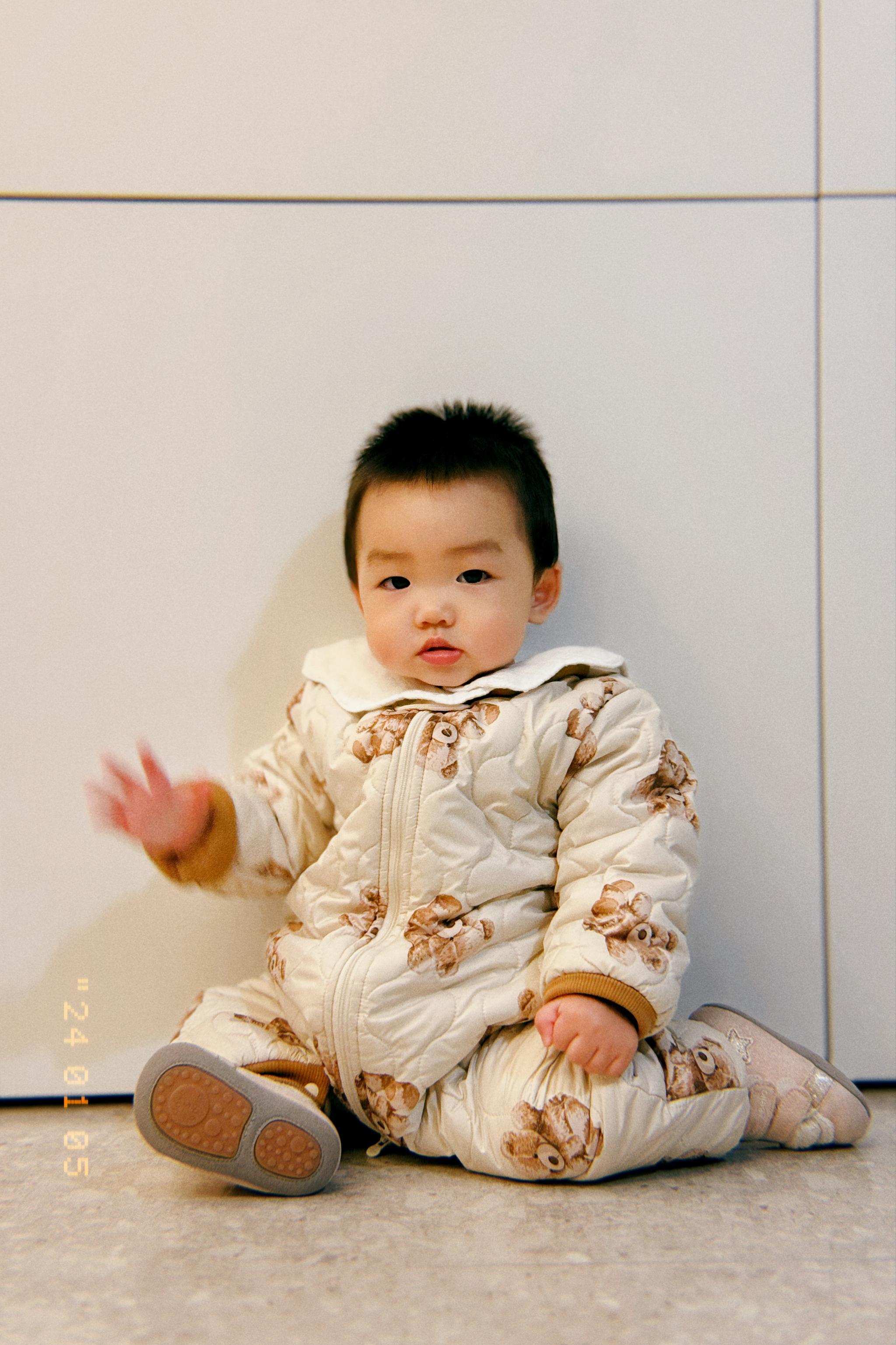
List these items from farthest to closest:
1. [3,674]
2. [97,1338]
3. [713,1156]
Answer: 1. [3,674]
2. [713,1156]
3. [97,1338]

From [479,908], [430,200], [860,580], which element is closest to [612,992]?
[479,908]

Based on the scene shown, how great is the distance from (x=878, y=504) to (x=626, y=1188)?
666 mm

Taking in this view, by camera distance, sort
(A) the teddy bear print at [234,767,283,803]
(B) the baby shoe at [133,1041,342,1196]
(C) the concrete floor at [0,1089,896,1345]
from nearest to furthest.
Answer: (C) the concrete floor at [0,1089,896,1345] → (B) the baby shoe at [133,1041,342,1196] → (A) the teddy bear print at [234,767,283,803]

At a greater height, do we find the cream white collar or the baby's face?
the baby's face

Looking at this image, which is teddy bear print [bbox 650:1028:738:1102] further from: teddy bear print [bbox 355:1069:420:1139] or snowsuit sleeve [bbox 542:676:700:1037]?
teddy bear print [bbox 355:1069:420:1139]

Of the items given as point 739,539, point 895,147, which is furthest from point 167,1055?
point 895,147

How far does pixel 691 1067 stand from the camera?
790 millimetres

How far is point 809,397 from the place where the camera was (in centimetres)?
99

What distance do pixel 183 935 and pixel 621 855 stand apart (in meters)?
0.44

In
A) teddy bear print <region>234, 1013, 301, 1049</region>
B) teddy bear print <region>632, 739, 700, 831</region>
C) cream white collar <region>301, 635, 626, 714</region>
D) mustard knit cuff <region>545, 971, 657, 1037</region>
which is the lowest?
teddy bear print <region>234, 1013, 301, 1049</region>

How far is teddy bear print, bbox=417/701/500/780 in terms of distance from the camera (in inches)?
32.9

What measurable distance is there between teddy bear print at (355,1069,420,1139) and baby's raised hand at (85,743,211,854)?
0.81ft

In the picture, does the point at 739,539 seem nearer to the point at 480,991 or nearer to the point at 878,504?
the point at 878,504

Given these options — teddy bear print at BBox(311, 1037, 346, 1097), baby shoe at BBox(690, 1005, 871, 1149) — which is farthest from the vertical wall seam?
teddy bear print at BBox(311, 1037, 346, 1097)
